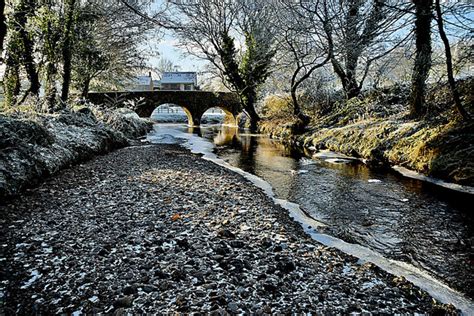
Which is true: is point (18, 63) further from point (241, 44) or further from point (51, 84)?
point (241, 44)

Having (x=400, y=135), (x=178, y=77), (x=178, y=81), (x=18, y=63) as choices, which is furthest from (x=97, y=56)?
(x=178, y=77)

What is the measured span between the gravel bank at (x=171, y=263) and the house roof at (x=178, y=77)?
63.2 m

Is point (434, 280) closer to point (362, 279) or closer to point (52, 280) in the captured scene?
point (362, 279)

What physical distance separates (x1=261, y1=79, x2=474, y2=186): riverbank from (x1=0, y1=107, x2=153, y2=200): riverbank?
8.74 metres

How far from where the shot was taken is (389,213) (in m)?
5.66

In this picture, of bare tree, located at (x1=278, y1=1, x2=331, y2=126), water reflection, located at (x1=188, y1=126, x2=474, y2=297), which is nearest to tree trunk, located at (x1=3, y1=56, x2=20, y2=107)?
water reflection, located at (x1=188, y1=126, x2=474, y2=297)

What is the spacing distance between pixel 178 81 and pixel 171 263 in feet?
216

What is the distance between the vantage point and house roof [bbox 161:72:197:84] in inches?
2596

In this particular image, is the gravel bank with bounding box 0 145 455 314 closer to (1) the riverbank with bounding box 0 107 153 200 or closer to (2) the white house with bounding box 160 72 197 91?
(1) the riverbank with bounding box 0 107 153 200

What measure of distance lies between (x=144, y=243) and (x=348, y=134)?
451 inches

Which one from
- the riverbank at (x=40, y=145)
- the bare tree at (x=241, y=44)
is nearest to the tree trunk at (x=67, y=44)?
the riverbank at (x=40, y=145)

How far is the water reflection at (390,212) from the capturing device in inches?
156

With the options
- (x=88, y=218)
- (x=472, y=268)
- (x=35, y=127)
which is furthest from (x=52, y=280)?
(x=35, y=127)

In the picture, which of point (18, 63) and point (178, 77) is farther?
point (178, 77)
